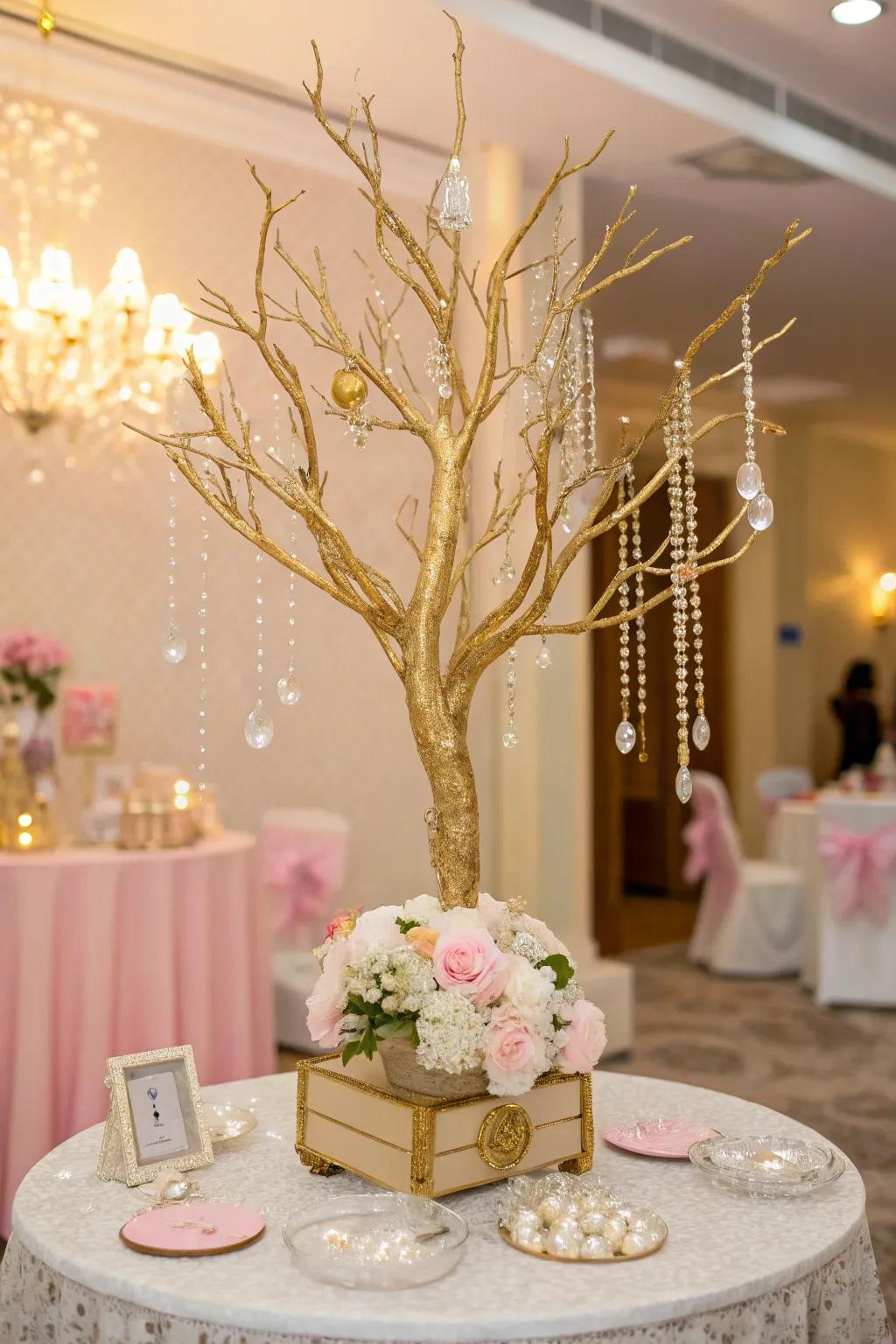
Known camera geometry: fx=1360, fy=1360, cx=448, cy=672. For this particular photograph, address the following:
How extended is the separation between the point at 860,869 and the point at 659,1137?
4383 mm

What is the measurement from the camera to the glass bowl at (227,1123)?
2023 millimetres

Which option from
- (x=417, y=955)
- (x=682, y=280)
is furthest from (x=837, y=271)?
(x=417, y=955)

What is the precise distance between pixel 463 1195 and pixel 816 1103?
10.1ft

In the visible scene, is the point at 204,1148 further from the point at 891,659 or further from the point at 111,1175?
the point at 891,659

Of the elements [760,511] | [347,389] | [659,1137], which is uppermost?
[347,389]

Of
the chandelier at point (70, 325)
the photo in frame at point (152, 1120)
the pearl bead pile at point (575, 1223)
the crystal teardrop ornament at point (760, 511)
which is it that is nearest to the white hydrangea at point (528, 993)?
the pearl bead pile at point (575, 1223)

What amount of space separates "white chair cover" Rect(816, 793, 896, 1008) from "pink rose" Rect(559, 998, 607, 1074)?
14.9 feet

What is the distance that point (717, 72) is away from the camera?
4.68 m

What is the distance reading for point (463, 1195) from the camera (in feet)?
5.93

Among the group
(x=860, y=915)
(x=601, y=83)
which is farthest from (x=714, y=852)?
(x=601, y=83)

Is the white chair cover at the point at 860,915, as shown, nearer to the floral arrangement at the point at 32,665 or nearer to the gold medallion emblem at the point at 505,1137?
the floral arrangement at the point at 32,665

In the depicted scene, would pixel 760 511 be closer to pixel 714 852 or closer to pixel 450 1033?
pixel 450 1033

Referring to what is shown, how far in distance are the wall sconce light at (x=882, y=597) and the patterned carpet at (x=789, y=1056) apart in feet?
14.7

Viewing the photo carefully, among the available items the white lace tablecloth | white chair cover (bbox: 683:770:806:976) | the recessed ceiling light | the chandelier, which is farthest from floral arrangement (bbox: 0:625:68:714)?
white chair cover (bbox: 683:770:806:976)
